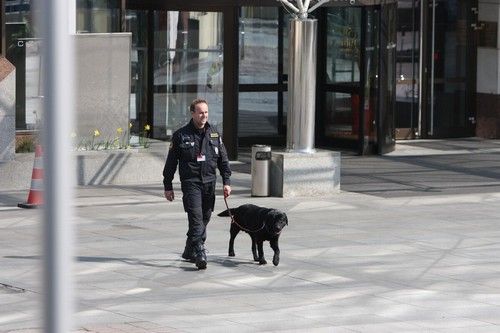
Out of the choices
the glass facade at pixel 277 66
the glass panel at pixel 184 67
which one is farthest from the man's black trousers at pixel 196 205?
the glass panel at pixel 184 67

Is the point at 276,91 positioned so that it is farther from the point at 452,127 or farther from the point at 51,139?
the point at 51,139

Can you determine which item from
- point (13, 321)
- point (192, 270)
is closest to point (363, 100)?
point (192, 270)

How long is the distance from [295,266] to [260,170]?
455 centimetres

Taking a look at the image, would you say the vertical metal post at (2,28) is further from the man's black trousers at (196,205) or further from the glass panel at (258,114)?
the man's black trousers at (196,205)

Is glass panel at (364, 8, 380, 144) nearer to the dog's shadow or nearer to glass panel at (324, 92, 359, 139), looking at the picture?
glass panel at (324, 92, 359, 139)

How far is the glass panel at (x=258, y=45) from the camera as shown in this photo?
69.9 feet

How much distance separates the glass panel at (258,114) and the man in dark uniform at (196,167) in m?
10.2

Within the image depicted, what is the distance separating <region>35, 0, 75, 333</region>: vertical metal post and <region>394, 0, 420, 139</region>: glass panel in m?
20.3

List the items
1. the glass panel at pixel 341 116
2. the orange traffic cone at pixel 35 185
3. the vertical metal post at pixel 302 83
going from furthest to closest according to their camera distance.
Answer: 1. the glass panel at pixel 341 116
2. the vertical metal post at pixel 302 83
3. the orange traffic cone at pixel 35 185

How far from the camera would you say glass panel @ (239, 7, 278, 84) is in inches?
838

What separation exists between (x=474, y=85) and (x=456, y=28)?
3.82 ft

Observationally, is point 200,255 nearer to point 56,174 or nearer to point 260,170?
point 260,170

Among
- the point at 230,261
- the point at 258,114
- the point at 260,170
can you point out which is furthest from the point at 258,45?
the point at 230,261

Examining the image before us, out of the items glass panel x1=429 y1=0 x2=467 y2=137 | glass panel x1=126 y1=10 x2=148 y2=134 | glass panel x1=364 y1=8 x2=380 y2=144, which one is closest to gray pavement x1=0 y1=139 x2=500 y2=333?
glass panel x1=126 y1=10 x2=148 y2=134
